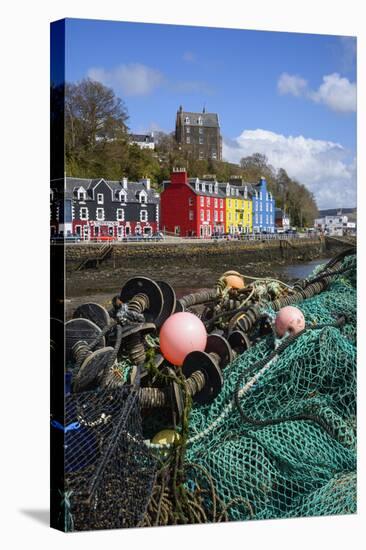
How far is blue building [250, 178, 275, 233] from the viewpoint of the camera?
10.6 metres

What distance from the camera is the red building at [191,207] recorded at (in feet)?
32.9

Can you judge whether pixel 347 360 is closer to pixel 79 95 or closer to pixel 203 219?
pixel 203 219

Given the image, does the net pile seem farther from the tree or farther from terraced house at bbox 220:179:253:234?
the tree

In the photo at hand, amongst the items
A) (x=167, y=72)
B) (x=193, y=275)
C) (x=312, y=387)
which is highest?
(x=167, y=72)

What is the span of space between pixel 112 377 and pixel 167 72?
7.95 ft

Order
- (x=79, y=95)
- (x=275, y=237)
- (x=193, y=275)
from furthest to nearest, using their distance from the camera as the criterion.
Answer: (x=275, y=237) < (x=193, y=275) < (x=79, y=95)

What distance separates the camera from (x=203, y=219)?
1036 centimetres

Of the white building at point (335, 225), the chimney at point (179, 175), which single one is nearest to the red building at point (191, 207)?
the chimney at point (179, 175)

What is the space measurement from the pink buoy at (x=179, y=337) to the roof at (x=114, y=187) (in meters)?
0.99

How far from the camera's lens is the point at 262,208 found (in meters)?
10.8

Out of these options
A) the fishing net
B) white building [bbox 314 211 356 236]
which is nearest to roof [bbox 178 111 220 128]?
white building [bbox 314 211 356 236]

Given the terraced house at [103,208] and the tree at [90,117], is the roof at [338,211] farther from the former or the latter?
the tree at [90,117]

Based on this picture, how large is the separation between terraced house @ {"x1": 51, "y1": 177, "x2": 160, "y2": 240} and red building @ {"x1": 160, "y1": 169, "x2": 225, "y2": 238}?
0.13 metres

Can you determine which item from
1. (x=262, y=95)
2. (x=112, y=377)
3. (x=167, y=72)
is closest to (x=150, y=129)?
(x=167, y=72)
